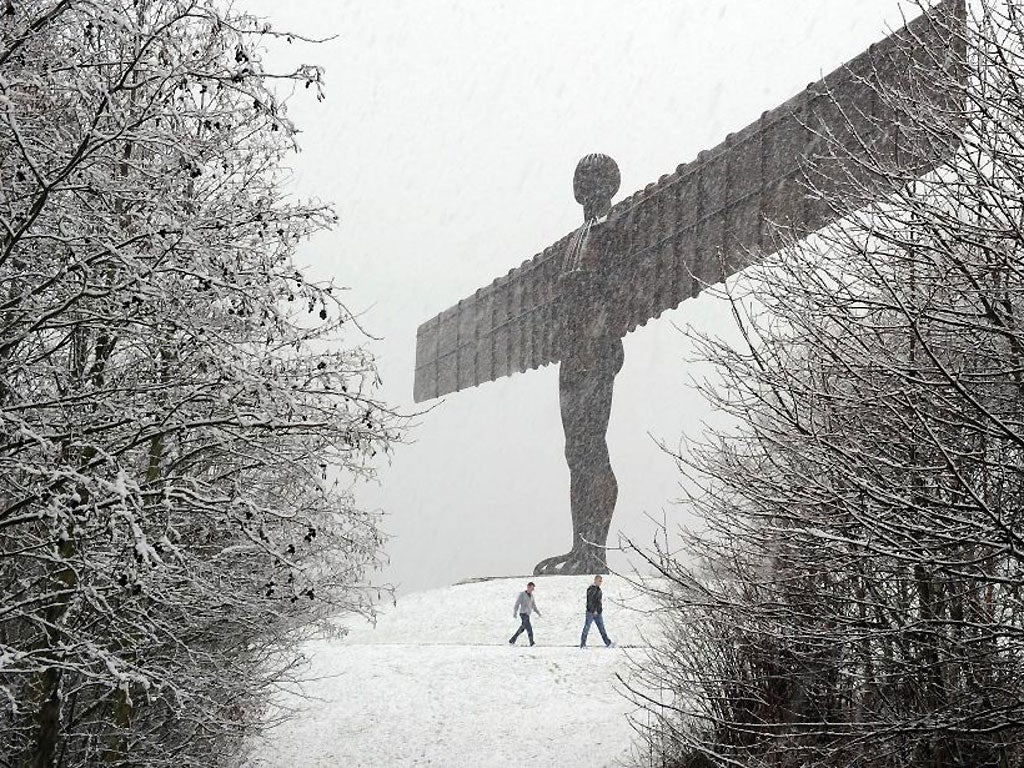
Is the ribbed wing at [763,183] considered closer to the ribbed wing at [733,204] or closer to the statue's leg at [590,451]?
the ribbed wing at [733,204]

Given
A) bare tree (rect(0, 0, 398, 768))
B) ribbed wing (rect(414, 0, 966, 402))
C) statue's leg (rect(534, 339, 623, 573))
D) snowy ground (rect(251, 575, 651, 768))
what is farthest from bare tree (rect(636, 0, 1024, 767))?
statue's leg (rect(534, 339, 623, 573))

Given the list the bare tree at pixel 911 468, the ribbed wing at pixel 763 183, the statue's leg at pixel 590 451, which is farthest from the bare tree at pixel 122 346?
the statue's leg at pixel 590 451

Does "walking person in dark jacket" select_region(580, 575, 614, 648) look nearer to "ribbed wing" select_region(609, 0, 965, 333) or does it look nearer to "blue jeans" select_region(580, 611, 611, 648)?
"blue jeans" select_region(580, 611, 611, 648)

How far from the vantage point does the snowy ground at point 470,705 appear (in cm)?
1052

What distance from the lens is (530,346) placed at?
58.0 feet

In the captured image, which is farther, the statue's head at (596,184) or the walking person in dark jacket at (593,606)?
the statue's head at (596,184)

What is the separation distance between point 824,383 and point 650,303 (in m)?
9.74

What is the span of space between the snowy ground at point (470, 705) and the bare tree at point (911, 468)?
4.27m

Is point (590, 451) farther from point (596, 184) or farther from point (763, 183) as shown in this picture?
point (763, 183)

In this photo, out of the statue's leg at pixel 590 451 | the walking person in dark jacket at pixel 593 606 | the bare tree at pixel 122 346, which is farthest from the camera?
the statue's leg at pixel 590 451

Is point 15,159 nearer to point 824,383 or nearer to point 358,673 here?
point 824,383

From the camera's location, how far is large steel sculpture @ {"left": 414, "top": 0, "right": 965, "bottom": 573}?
9.70 metres

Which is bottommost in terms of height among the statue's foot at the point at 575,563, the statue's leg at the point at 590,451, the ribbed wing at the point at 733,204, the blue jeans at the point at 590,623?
the blue jeans at the point at 590,623

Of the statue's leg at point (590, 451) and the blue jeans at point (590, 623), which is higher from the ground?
the statue's leg at point (590, 451)
